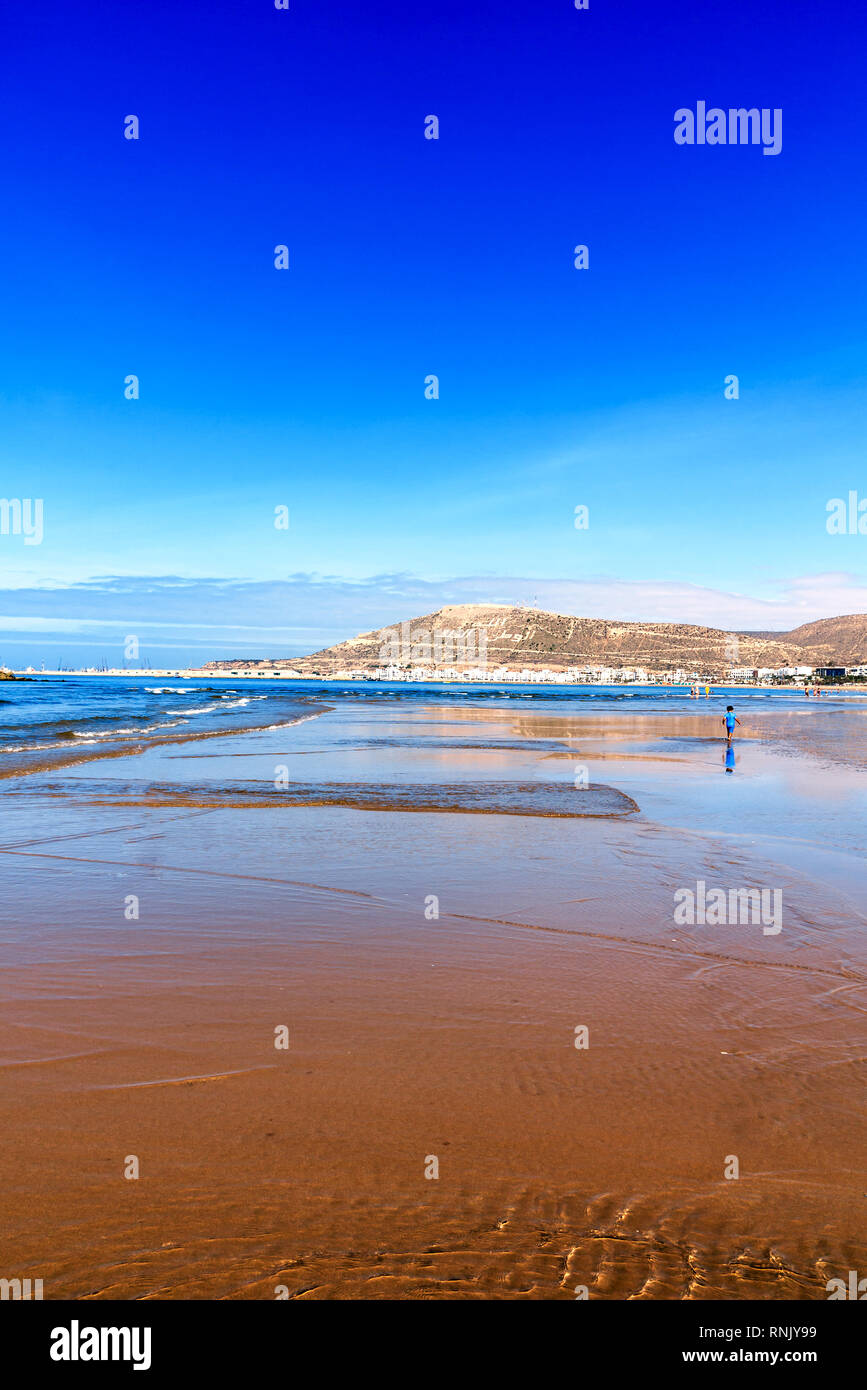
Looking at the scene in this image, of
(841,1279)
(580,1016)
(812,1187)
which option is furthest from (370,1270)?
→ (580,1016)

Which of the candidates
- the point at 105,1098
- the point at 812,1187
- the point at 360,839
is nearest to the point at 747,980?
the point at 812,1187

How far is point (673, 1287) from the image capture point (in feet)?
10.2

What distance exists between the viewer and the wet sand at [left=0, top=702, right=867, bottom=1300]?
10.7ft

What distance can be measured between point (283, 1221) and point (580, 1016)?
2.95 metres

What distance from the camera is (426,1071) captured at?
487 centimetres

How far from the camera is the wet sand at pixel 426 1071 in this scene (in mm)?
3248

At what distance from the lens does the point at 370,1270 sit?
311 cm

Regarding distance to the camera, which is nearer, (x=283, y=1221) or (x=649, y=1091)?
(x=283, y=1221)

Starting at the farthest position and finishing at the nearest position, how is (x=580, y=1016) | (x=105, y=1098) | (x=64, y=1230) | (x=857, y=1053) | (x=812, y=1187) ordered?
(x=580, y=1016) < (x=857, y=1053) < (x=105, y=1098) < (x=812, y=1187) < (x=64, y=1230)

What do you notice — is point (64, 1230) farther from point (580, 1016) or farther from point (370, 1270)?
point (580, 1016)

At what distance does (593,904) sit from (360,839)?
459 centimetres
